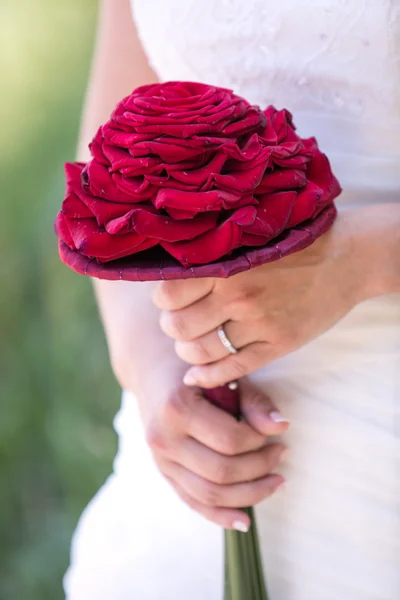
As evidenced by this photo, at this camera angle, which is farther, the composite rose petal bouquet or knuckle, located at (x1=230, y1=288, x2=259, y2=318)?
knuckle, located at (x1=230, y1=288, x2=259, y2=318)

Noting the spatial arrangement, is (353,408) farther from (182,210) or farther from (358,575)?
(182,210)

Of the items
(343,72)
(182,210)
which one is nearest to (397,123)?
(343,72)

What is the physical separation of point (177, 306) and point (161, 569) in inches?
13.4

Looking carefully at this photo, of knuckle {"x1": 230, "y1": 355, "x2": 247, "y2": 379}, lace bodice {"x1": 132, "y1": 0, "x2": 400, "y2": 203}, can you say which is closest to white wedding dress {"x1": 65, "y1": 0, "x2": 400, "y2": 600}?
lace bodice {"x1": 132, "y1": 0, "x2": 400, "y2": 203}

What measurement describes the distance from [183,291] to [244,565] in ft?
0.86

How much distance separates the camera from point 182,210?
41 centimetres

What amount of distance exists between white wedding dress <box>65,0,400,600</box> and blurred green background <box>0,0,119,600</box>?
121 cm

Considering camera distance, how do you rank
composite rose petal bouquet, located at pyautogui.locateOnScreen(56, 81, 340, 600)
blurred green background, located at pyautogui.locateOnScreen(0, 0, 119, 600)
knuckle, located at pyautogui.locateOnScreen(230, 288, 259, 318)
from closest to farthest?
composite rose petal bouquet, located at pyautogui.locateOnScreen(56, 81, 340, 600), knuckle, located at pyautogui.locateOnScreen(230, 288, 259, 318), blurred green background, located at pyautogui.locateOnScreen(0, 0, 119, 600)

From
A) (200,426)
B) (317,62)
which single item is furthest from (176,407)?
(317,62)

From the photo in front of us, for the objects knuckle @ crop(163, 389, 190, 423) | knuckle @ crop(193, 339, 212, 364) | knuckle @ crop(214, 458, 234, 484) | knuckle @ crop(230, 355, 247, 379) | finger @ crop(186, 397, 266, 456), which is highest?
knuckle @ crop(193, 339, 212, 364)

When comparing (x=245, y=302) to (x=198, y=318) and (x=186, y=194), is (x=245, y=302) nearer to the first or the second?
(x=198, y=318)

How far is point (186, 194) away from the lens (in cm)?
41

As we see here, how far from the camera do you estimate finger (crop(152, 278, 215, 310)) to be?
551mm

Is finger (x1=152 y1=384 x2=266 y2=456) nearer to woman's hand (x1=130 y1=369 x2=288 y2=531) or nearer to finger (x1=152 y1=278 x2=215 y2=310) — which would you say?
woman's hand (x1=130 y1=369 x2=288 y2=531)
